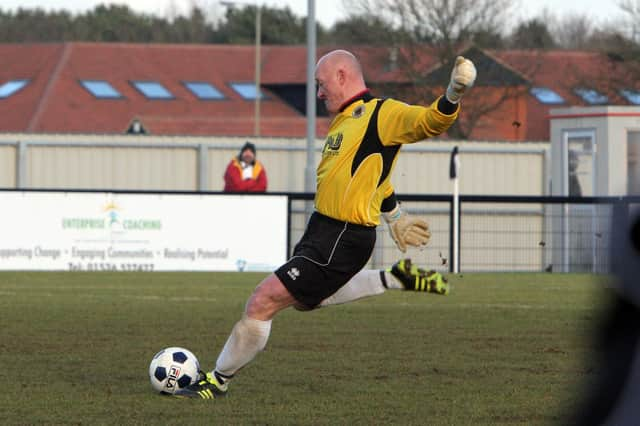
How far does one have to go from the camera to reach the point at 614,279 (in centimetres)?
204

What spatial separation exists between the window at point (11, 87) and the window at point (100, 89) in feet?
9.33

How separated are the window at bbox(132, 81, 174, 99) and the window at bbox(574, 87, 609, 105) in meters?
19.8

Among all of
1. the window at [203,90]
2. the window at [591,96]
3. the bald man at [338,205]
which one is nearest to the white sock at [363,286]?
the bald man at [338,205]

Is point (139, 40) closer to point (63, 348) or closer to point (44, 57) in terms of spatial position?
point (44, 57)

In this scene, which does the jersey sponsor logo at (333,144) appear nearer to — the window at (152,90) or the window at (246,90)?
the window at (152,90)

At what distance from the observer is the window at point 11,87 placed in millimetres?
61656

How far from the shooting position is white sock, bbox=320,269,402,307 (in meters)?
8.00

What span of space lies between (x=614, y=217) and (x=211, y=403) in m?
5.51

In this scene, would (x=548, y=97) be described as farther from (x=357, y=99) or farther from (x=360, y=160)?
(x=360, y=160)

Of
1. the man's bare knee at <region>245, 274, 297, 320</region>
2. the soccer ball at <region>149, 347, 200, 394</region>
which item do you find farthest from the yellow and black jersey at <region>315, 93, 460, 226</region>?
the soccer ball at <region>149, 347, 200, 394</region>

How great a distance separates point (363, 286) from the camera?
26.8ft

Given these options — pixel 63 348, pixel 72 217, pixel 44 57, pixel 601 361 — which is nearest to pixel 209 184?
pixel 72 217

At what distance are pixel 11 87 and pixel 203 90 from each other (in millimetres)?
8583

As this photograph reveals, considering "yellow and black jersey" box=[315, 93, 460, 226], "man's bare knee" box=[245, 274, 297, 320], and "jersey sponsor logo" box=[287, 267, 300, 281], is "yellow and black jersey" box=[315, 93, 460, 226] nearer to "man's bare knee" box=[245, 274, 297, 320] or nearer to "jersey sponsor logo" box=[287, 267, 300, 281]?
"jersey sponsor logo" box=[287, 267, 300, 281]
